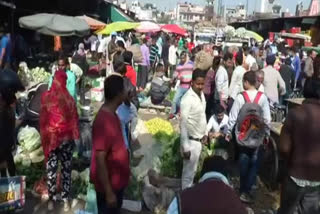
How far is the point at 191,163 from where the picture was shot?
625 cm

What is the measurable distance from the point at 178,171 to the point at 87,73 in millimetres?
10811

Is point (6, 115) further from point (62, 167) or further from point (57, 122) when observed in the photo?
point (62, 167)

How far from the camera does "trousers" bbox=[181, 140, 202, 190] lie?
6121 mm

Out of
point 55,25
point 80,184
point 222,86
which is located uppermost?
→ point 55,25

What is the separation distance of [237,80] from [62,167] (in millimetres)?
4663

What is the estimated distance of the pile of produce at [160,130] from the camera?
8.70 metres

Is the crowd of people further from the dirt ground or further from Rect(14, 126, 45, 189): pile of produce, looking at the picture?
Rect(14, 126, 45, 189): pile of produce

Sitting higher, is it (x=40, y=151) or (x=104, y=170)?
(x=104, y=170)

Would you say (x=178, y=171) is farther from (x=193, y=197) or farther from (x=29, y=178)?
(x=193, y=197)

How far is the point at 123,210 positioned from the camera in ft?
20.7

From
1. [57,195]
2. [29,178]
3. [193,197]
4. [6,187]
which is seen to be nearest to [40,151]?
[29,178]

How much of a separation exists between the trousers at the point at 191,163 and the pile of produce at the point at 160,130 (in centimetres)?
208

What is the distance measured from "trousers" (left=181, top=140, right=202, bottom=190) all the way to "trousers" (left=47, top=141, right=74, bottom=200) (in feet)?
4.74

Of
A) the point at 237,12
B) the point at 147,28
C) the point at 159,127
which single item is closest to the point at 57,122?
the point at 159,127
